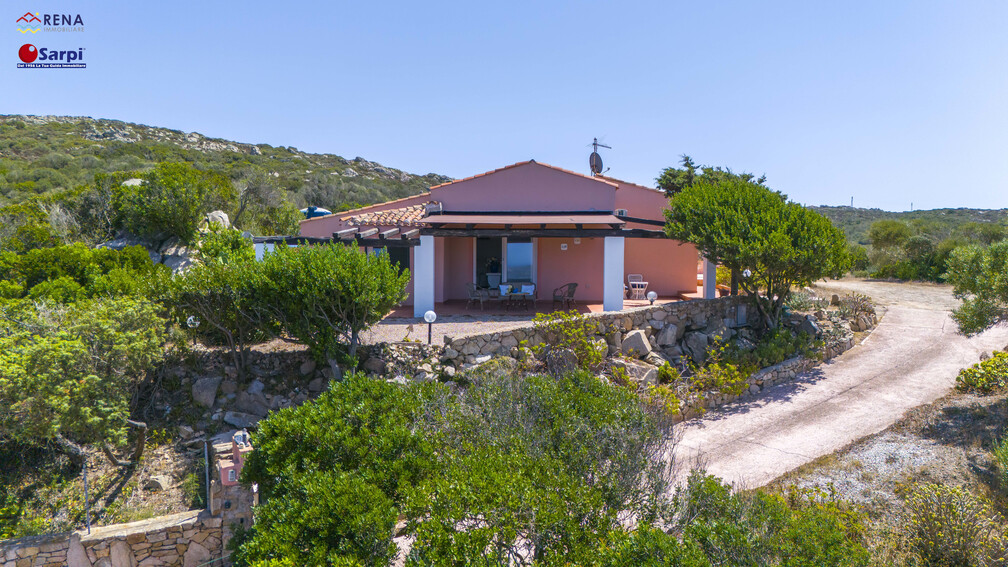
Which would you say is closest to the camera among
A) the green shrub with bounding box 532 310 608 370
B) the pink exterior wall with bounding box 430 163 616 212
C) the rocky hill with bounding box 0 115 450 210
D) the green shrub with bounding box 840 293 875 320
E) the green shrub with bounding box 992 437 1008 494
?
the green shrub with bounding box 992 437 1008 494

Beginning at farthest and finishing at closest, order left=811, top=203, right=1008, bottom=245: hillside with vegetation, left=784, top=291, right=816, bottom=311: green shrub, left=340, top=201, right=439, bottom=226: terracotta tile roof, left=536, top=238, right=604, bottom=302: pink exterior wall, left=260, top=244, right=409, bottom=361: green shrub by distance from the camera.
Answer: left=811, top=203, right=1008, bottom=245: hillside with vegetation, left=784, top=291, right=816, bottom=311: green shrub, left=536, top=238, right=604, bottom=302: pink exterior wall, left=340, top=201, right=439, bottom=226: terracotta tile roof, left=260, top=244, right=409, bottom=361: green shrub

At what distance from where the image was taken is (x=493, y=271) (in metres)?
19.7

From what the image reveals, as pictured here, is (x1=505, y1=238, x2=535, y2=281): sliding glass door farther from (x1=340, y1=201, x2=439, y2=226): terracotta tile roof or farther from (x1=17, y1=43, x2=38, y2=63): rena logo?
(x1=17, y1=43, x2=38, y2=63): rena logo

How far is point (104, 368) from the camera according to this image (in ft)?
34.4

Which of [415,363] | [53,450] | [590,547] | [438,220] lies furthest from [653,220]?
[53,450]

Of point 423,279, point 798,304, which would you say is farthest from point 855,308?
point 423,279

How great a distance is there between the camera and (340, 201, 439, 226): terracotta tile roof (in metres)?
18.8

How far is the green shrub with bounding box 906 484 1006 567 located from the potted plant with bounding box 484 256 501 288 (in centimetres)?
1408

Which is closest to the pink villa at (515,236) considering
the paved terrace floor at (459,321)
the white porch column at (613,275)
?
the paved terrace floor at (459,321)

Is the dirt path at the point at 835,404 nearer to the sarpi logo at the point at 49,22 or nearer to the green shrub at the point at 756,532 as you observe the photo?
the green shrub at the point at 756,532

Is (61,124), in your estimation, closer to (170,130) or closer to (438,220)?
(170,130)

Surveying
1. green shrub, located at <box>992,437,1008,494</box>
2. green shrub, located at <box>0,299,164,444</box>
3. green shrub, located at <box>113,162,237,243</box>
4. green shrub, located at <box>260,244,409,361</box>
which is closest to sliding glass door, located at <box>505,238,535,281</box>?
green shrub, located at <box>260,244,409,361</box>

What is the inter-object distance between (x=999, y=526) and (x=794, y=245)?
29.6 ft

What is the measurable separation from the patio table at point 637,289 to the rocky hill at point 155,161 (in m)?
27.9
